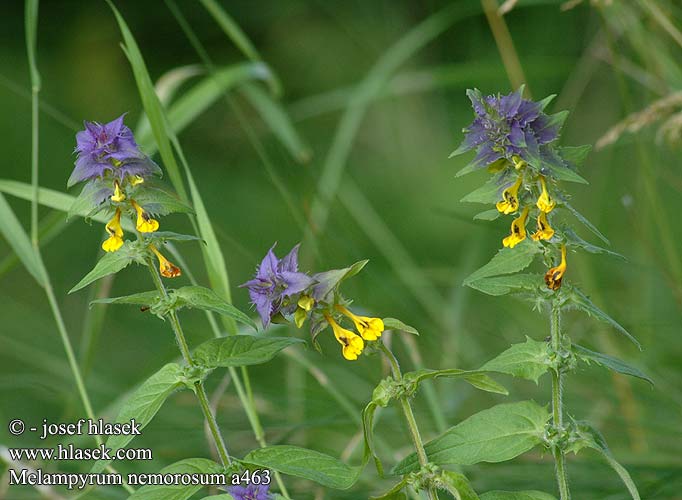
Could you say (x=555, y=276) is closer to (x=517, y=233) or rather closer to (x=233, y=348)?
(x=517, y=233)

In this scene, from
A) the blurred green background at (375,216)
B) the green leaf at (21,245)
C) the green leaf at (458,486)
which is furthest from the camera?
the blurred green background at (375,216)

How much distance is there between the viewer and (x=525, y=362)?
955 mm

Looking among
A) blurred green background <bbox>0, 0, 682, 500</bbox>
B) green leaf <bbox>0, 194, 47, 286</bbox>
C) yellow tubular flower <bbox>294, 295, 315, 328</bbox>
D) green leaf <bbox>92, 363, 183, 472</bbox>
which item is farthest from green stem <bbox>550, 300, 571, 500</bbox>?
green leaf <bbox>0, 194, 47, 286</bbox>

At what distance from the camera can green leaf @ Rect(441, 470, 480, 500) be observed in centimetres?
90

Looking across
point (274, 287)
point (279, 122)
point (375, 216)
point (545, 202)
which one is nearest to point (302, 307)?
point (274, 287)

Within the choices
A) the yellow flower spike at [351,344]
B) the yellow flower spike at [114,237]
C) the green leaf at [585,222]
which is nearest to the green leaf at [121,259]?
the yellow flower spike at [114,237]

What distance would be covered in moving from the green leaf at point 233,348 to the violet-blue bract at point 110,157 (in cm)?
19

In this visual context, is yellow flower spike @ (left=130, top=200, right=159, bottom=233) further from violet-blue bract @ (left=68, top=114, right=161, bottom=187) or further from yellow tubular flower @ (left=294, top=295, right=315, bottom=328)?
yellow tubular flower @ (left=294, top=295, right=315, bottom=328)

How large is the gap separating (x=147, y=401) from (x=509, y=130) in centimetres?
46

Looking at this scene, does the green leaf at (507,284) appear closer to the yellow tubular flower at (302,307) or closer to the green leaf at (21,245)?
the yellow tubular flower at (302,307)

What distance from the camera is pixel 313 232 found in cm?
163

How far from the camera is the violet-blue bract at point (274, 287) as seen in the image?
92 centimetres

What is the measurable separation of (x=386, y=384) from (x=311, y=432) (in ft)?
2.77

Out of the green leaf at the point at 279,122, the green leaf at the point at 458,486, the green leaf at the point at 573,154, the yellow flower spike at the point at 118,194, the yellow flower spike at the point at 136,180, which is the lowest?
the green leaf at the point at 458,486
